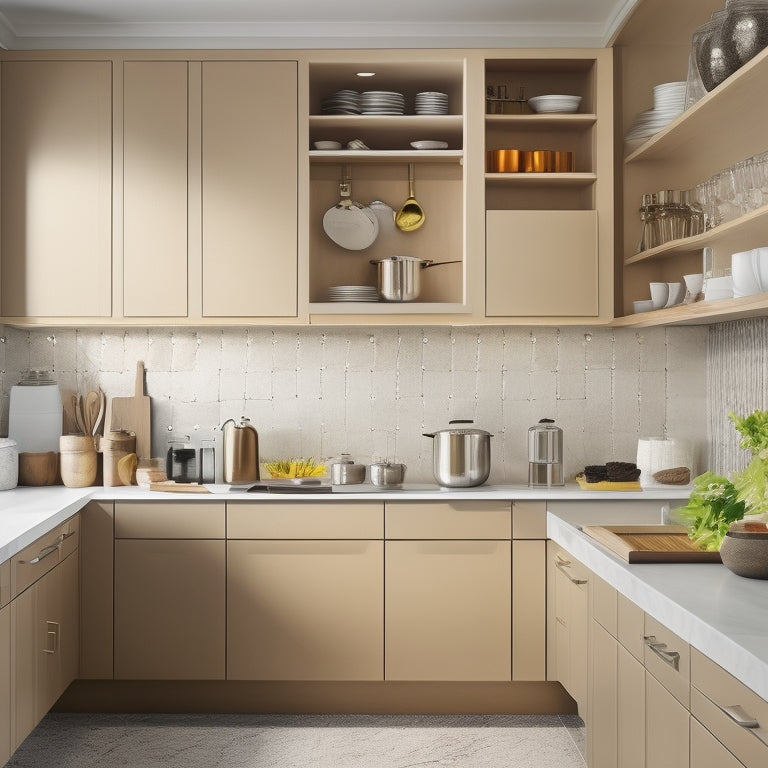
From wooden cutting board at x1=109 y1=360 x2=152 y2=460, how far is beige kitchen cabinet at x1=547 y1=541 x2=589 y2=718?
1.85 m

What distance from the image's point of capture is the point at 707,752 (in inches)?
60.9

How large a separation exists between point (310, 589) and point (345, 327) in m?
1.16

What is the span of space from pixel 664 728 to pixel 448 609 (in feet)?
5.60

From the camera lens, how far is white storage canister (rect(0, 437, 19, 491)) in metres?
3.64

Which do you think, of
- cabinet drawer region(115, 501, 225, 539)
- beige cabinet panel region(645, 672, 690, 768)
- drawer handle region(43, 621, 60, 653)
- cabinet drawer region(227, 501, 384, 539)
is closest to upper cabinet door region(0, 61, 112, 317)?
cabinet drawer region(115, 501, 225, 539)

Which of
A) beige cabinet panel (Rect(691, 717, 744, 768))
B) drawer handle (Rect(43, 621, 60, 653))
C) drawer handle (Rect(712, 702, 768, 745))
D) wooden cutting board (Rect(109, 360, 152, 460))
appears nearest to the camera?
drawer handle (Rect(712, 702, 768, 745))

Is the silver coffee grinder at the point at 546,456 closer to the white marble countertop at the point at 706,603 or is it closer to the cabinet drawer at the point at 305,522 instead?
the cabinet drawer at the point at 305,522

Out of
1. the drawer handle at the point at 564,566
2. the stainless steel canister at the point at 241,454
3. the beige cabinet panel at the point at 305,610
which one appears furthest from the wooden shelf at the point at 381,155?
the drawer handle at the point at 564,566

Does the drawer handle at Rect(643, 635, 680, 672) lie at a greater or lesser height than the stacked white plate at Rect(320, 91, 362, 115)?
lesser

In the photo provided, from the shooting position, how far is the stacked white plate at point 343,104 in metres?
3.74

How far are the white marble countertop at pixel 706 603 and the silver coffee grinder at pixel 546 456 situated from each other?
1.52 metres

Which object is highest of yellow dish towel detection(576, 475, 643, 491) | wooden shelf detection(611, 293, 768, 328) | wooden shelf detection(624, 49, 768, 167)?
wooden shelf detection(624, 49, 768, 167)

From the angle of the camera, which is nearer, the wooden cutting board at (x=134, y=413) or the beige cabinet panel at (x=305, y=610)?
the beige cabinet panel at (x=305, y=610)

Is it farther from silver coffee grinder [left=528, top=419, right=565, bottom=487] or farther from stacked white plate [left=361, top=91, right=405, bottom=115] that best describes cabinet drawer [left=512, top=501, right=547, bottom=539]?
stacked white plate [left=361, top=91, right=405, bottom=115]
